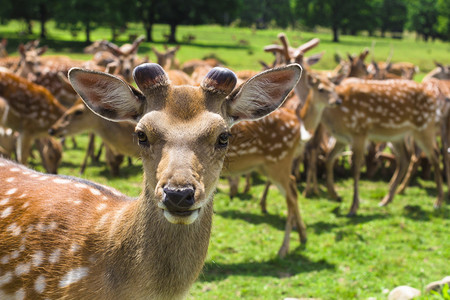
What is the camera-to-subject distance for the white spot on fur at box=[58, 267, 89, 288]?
9.27 ft

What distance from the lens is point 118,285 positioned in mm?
2781

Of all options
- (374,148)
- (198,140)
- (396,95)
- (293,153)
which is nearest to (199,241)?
(198,140)

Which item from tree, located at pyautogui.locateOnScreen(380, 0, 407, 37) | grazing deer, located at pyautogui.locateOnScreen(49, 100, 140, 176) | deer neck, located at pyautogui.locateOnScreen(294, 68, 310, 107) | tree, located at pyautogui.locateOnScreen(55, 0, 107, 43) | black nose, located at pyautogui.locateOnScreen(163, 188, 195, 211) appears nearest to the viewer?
black nose, located at pyautogui.locateOnScreen(163, 188, 195, 211)

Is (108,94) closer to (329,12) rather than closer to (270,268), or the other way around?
(270,268)

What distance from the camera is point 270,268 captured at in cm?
605

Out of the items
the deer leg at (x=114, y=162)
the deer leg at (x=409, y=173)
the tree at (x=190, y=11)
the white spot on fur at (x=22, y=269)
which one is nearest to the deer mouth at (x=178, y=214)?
the white spot on fur at (x=22, y=269)

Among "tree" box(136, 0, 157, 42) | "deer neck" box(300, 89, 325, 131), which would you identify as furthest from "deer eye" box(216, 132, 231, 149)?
"tree" box(136, 0, 157, 42)

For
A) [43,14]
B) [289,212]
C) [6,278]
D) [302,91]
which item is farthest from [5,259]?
[43,14]

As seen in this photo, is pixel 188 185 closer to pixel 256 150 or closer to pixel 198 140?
pixel 198 140

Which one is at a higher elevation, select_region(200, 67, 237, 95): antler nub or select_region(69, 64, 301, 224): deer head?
select_region(200, 67, 237, 95): antler nub

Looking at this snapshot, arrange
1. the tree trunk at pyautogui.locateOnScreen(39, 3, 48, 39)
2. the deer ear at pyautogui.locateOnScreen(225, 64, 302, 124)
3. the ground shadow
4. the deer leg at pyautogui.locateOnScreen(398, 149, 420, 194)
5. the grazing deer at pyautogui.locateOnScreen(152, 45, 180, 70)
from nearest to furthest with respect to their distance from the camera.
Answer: the deer ear at pyautogui.locateOnScreen(225, 64, 302, 124) < the ground shadow < the deer leg at pyautogui.locateOnScreen(398, 149, 420, 194) < the grazing deer at pyautogui.locateOnScreen(152, 45, 180, 70) < the tree trunk at pyautogui.locateOnScreen(39, 3, 48, 39)

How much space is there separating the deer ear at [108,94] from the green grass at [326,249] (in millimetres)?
1781

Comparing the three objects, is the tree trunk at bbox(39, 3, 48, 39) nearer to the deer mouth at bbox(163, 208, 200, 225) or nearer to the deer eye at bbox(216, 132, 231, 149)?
the deer eye at bbox(216, 132, 231, 149)

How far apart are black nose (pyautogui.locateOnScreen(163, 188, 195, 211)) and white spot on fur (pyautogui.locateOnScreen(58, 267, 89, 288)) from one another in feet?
2.54
